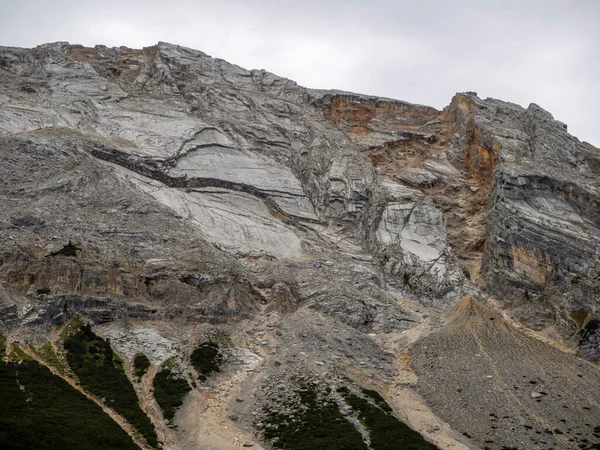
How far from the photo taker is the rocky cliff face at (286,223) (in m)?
67.6

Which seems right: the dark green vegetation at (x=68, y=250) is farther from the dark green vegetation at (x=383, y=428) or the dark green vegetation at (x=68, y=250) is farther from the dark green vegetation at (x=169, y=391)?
the dark green vegetation at (x=383, y=428)

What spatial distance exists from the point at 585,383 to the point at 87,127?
84.9 m

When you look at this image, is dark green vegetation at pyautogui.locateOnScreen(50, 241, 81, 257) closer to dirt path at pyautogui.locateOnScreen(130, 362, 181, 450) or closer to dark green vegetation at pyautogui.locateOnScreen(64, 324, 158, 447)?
dark green vegetation at pyautogui.locateOnScreen(64, 324, 158, 447)

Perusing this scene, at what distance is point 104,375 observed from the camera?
57.6m

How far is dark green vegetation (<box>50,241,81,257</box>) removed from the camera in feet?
236

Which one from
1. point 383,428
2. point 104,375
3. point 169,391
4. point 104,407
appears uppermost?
point 383,428

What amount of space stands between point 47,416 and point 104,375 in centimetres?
1176

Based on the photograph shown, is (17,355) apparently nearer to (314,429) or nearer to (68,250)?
(68,250)

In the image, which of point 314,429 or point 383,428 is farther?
point 383,428

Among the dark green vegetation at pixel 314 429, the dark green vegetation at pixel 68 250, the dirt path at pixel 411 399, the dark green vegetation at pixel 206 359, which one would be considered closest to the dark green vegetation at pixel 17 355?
the dark green vegetation at pixel 68 250

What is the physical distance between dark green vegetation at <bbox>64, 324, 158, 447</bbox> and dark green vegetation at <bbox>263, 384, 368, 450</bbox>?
1027 centimetres

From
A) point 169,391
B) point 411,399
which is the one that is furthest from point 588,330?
point 169,391

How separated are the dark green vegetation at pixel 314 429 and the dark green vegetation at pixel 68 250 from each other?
3178 cm

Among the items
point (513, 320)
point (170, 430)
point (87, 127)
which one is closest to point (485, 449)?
point (170, 430)
